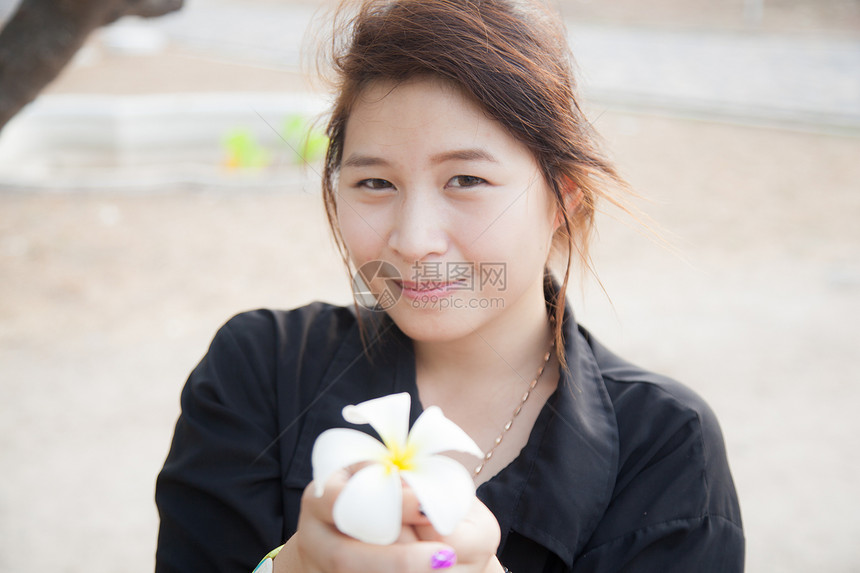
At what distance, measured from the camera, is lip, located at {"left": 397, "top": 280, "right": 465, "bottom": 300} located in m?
1.37

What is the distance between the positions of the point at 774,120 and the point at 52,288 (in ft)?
23.2

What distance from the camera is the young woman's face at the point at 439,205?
134 cm

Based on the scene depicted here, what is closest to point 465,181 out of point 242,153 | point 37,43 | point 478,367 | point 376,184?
point 376,184

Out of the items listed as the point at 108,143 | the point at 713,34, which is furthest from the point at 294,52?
the point at 713,34

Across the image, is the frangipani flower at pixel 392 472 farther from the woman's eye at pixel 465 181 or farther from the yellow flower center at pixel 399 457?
the woman's eye at pixel 465 181

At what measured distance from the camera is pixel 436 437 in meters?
0.95

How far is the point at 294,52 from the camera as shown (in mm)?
12781

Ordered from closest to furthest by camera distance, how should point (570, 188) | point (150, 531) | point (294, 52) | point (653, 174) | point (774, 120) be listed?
point (570, 188) < point (150, 531) < point (653, 174) < point (774, 120) < point (294, 52)

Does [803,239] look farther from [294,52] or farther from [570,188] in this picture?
[294,52]

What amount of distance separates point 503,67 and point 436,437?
2.29 feet

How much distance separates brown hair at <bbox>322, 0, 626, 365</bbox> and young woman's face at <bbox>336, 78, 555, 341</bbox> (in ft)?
0.10

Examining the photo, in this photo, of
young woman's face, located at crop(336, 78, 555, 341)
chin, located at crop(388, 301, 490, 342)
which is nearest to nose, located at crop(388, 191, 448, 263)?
young woman's face, located at crop(336, 78, 555, 341)

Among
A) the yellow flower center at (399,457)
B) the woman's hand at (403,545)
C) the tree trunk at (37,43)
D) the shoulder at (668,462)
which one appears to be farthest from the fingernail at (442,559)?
the tree trunk at (37,43)

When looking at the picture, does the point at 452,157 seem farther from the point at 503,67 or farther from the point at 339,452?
the point at 339,452
